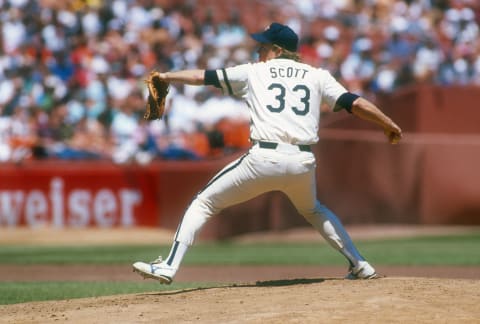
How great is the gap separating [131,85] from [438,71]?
5742 millimetres

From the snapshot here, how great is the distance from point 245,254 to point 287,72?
6.94 meters

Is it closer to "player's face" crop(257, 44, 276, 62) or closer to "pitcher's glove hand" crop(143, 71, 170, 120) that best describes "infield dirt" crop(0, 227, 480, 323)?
"pitcher's glove hand" crop(143, 71, 170, 120)

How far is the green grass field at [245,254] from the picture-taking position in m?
9.67

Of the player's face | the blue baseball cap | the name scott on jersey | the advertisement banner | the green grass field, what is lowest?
the green grass field

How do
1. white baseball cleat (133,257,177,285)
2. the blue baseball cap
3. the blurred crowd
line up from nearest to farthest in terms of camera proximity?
white baseball cleat (133,257,177,285) → the blue baseball cap → the blurred crowd

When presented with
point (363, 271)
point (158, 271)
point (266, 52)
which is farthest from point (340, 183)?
point (158, 271)

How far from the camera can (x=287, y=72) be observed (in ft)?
23.1

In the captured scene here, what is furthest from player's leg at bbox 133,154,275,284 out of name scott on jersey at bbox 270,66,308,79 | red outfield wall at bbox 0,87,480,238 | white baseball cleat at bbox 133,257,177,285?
red outfield wall at bbox 0,87,480,238

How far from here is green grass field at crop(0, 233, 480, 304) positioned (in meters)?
9.67

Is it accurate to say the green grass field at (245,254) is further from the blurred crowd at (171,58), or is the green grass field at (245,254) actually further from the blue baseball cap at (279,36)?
the blue baseball cap at (279,36)

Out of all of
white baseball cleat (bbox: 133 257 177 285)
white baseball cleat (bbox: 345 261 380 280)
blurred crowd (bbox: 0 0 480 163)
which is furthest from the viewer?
blurred crowd (bbox: 0 0 480 163)

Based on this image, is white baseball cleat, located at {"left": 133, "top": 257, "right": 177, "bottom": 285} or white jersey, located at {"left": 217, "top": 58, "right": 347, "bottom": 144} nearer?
white baseball cleat, located at {"left": 133, "top": 257, "right": 177, "bottom": 285}

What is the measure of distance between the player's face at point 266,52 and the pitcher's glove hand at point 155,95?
72cm

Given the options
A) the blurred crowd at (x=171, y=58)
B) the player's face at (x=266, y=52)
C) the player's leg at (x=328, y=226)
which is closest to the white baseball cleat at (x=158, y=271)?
the player's leg at (x=328, y=226)
